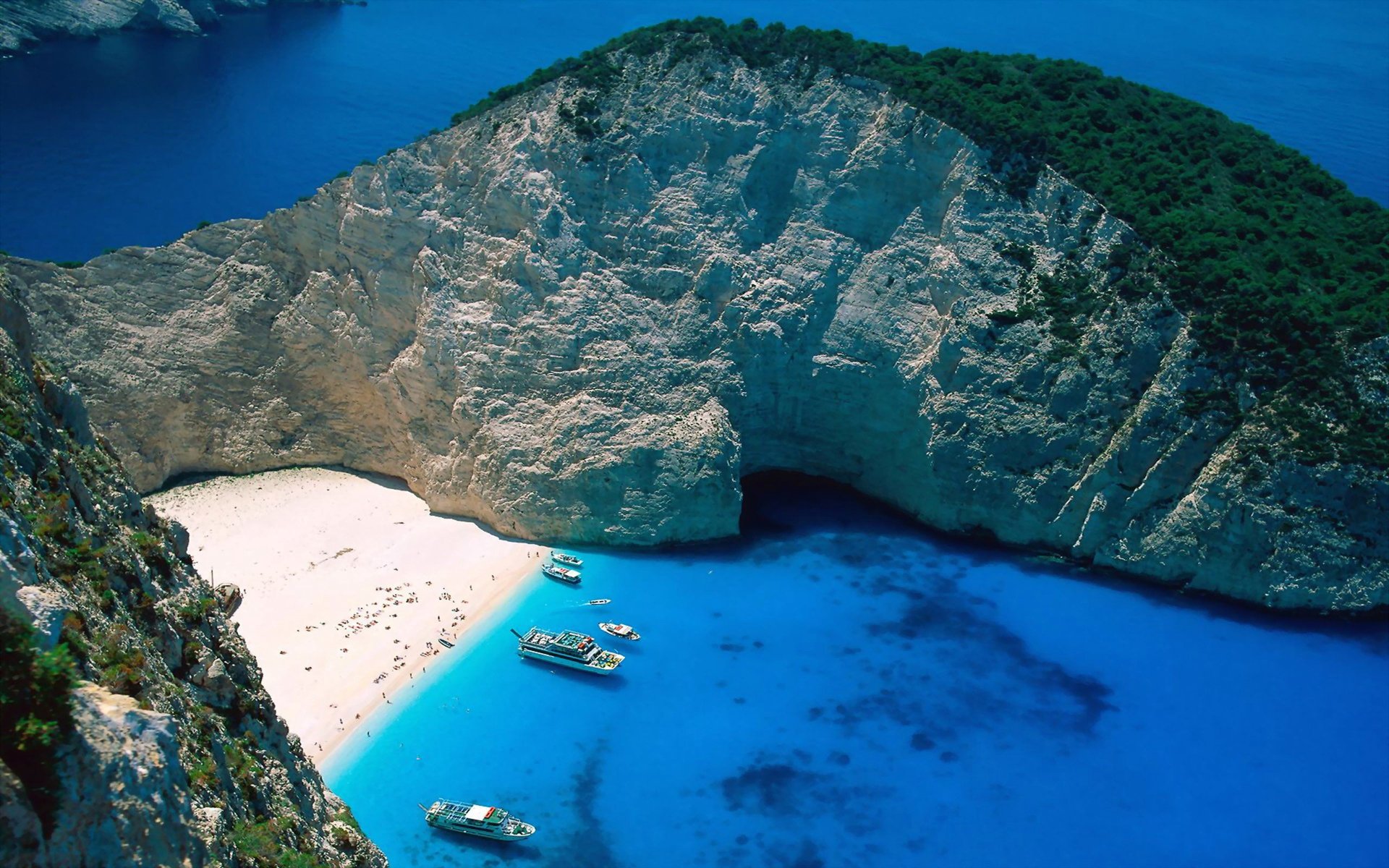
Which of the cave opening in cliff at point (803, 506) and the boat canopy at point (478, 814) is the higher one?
the cave opening in cliff at point (803, 506)

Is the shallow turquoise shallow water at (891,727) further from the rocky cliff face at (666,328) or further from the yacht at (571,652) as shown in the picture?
the rocky cliff face at (666,328)

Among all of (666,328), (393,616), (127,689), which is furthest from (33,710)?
(666,328)

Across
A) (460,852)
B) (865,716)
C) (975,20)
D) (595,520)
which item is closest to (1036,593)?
(865,716)

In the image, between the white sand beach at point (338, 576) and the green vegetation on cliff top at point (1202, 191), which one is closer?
the white sand beach at point (338, 576)

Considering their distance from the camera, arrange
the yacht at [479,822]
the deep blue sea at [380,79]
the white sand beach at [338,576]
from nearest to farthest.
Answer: the yacht at [479,822], the white sand beach at [338,576], the deep blue sea at [380,79]

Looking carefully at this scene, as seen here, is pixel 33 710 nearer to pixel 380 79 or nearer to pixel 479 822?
pixel 479 822

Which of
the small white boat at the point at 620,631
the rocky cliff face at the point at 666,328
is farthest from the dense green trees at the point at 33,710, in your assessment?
the rocky cliff face at the point at 666,328

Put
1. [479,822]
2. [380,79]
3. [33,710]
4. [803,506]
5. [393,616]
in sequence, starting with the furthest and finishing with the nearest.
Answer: [380,79] < [803,506] < [393,616] < [479,822] < [33,710]
